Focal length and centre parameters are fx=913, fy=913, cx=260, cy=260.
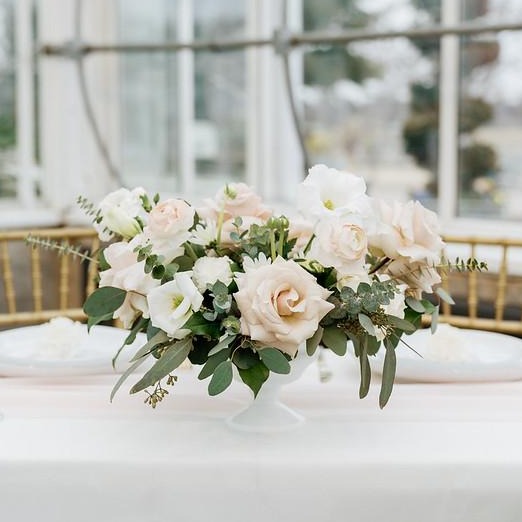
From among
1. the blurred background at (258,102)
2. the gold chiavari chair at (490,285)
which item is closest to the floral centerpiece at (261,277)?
the gold chiavari chair at (490,285)

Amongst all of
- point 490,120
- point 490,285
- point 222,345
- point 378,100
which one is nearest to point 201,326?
point 222,345

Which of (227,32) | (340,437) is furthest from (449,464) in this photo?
(227,32)

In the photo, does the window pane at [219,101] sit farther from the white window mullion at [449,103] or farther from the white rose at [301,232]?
the white rose at [301,232]

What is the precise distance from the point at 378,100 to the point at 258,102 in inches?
15.0

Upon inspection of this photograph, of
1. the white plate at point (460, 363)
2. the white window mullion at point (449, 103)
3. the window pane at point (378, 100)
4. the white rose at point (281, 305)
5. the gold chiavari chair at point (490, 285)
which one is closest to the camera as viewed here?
the white rose at point (281, 305)

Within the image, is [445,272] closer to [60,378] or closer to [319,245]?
[319,245]

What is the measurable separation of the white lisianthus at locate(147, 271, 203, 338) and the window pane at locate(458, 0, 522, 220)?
1751 mm

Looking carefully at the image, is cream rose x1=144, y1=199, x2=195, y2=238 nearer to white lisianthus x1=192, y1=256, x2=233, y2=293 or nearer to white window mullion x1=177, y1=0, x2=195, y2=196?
white lisianthus x1=192, y1=256, x2=233, y2=293

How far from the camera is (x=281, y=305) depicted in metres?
0.91

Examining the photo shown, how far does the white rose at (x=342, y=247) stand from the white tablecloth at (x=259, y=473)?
0.20m

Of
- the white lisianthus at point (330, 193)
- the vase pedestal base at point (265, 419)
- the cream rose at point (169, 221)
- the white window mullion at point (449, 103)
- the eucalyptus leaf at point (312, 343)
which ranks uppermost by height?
the white window mullion at point (449, 103)

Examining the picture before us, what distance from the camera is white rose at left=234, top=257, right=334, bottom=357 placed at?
2.97 feet

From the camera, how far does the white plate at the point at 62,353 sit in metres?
1.27

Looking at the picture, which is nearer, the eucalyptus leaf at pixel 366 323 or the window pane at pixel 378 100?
the eucalyptus leaf at pixel 366 323
